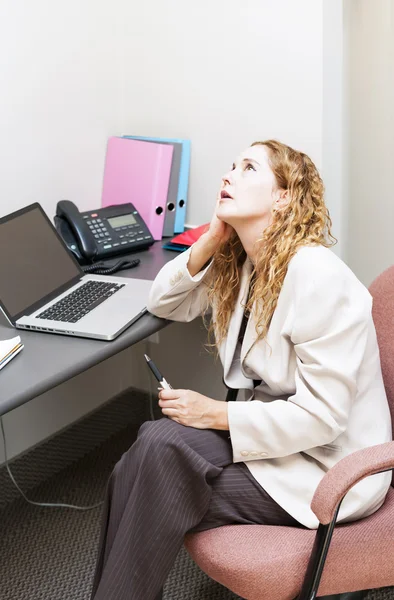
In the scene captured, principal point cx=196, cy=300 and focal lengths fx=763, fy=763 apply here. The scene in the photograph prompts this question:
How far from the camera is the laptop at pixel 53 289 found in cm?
Result: 169

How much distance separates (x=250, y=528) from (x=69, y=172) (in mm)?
1326

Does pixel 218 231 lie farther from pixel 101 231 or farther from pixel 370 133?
pixel 370 133

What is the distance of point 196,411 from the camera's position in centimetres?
151

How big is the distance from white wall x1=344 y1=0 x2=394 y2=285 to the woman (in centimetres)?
67

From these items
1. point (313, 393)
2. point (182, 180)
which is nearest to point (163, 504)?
point (313, 393)

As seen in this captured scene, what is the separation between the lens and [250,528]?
142 cm

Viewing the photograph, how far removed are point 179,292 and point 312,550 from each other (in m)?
0.65

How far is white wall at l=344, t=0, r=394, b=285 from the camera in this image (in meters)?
2.12

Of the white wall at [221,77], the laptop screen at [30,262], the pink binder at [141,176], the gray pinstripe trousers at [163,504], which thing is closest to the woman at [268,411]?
the gray pinstripe trousers at [163,504]

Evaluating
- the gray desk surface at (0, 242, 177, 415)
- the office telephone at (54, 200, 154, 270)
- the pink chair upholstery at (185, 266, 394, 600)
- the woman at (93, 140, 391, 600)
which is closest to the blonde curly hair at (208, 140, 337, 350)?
the woman at (93, 140, 391, 600)

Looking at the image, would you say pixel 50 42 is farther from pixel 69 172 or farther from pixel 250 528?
pixel 250 528

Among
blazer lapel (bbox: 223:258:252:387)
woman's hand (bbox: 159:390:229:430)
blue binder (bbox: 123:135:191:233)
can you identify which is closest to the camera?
woman's hand (bbox: 159:390:229:430)

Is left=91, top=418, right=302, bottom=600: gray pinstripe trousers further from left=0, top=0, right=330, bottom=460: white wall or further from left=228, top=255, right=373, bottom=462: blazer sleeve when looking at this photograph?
left=0, top=0, right=330, bottom=460: white wall

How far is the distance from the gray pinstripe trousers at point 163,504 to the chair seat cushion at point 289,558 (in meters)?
0.05
